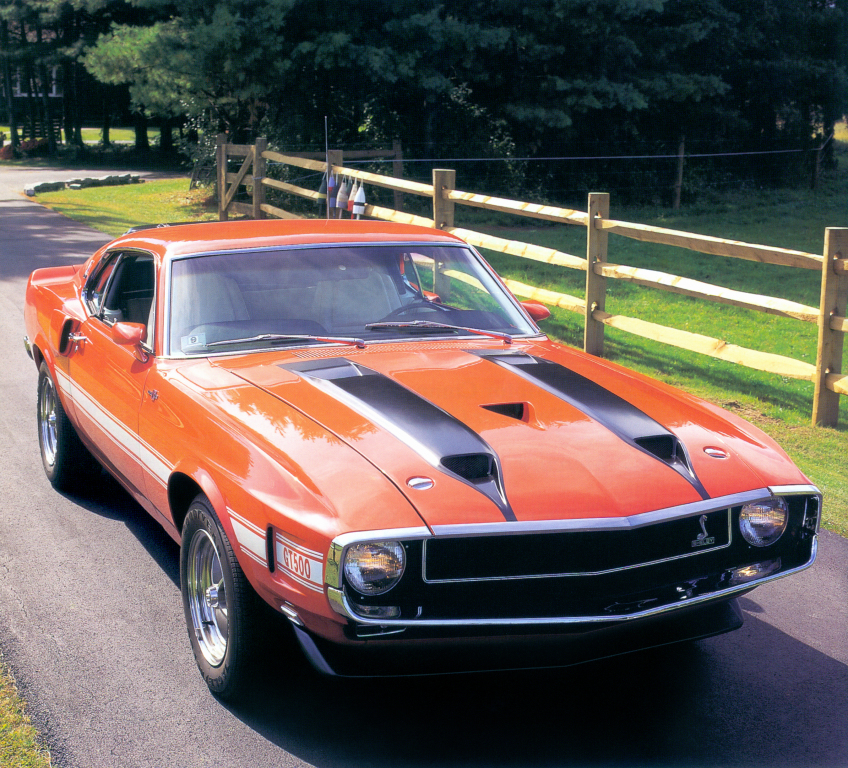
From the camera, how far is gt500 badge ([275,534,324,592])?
2822 mm

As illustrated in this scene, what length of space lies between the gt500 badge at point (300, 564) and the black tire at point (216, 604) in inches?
12.5

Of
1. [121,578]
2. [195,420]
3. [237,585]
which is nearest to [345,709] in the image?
[237,585]

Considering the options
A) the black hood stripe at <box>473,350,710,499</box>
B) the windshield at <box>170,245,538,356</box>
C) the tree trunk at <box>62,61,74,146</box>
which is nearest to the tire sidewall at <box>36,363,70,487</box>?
the windshield at <box>170,245,538,356</box>

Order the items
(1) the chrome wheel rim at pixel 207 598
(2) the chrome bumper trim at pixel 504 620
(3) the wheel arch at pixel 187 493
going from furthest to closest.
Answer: (1) the chrome wheel rim at pixel 207 598
(3) the wheel arch at pixel 187 493
(2) the chrome bumper trim at pixel 504 620

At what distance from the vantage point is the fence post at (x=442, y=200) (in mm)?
10477

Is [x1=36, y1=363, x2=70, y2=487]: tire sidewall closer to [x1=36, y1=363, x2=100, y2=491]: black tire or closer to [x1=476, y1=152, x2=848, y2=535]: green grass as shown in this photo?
[x1=36, y1=363, x2=100, y2=491]: black tire

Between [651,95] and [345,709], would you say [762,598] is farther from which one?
[651,95]

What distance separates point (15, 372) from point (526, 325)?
5361mm

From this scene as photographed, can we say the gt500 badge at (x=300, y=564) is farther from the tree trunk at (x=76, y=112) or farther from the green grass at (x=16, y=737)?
the tree trunk at (x=76, y=112)

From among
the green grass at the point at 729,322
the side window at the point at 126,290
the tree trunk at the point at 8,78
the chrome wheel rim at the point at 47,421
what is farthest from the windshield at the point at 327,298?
the tree trunk at the point at 8,78

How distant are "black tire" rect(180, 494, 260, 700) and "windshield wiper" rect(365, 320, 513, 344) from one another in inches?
50.8

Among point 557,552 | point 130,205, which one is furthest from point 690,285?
point 130,205

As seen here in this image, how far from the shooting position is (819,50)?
96.5 feet

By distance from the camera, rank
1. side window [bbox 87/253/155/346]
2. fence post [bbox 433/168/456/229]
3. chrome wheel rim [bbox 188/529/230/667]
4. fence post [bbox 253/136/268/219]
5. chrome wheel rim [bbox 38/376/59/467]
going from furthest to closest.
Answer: fence post [bbox 253/136/268/219]
fence post [bbox 433/168/456/229]
chrome wheel rim [bbox 38/376/59/467]
side window [bbox 87/253/155/346]
chrome wheel rim [bbox 188/529/230/667]
